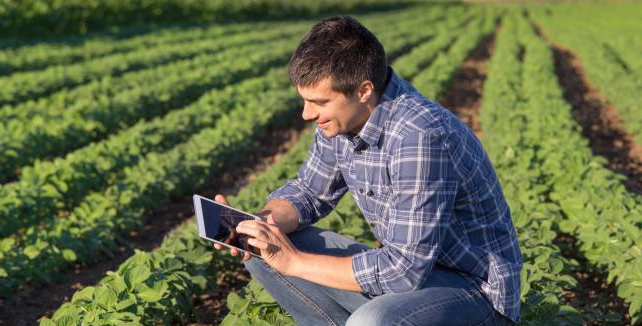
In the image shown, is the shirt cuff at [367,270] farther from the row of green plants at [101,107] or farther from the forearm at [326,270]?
the row of green plants at [101,107]

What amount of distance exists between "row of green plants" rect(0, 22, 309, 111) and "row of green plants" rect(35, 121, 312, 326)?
5339mm

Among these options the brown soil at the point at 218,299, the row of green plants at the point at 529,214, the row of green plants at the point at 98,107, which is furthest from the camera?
the row of green plants at the point at 98,107

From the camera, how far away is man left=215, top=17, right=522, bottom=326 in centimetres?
253

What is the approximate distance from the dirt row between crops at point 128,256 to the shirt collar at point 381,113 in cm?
206

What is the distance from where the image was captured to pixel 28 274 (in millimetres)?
4824

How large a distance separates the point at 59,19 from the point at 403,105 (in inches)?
754

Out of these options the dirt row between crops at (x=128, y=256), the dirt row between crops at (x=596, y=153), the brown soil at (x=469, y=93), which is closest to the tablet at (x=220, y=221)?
the dirt row between crops at (x=128, y=256)

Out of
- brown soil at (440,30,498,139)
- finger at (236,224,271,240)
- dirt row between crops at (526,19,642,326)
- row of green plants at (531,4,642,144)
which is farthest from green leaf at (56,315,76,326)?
row of green plants at (531,4,642,144)

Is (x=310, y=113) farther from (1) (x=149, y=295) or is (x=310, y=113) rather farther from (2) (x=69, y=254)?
(2) (x=69, y=254)

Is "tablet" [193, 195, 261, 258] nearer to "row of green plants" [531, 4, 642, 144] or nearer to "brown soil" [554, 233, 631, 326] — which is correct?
"brown soil" [554, 233, 631, 326]

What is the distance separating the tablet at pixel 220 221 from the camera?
2.89 m

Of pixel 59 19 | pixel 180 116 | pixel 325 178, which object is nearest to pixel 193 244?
pixel 325 178

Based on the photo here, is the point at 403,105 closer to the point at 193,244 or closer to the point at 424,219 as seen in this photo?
the point at 424,219

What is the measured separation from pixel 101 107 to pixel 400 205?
741 cm
